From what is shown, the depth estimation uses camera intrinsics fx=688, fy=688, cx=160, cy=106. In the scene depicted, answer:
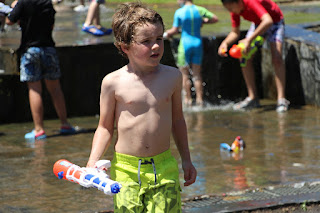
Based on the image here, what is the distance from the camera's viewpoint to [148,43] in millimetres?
3488

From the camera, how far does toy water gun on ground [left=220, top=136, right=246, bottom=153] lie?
6.62 meters

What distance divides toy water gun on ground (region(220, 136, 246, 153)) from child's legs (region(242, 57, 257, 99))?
2.47m

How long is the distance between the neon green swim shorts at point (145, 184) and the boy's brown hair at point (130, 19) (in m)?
0.61

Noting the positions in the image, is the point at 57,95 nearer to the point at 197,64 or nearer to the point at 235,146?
the point at 235,146

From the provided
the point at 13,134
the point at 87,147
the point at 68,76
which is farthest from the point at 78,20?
the point at 87,147

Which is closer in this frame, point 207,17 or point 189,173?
point 189,173

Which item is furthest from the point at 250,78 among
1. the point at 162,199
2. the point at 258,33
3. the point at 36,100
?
the point at 162,199

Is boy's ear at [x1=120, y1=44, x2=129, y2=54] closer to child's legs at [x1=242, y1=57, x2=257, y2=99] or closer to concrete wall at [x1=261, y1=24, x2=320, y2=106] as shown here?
concrete wall at [x1=261, y1=24, x2=320, y2=106]

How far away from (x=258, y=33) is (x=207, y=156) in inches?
94.4

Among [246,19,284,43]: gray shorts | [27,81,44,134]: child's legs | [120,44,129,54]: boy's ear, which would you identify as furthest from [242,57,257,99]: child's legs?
[120,44,129,54]: boy's ear

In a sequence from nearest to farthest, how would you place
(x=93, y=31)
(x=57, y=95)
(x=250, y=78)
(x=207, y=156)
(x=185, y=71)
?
(x=207, y=156) < (x=57, y=95) < (x=250, y=78) < (x=185, y=71) < (x=93, y=31)

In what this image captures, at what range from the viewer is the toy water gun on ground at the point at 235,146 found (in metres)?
6.62

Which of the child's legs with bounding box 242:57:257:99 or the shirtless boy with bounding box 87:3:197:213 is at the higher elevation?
the shirtless boy with bounding box 87:3:197:213

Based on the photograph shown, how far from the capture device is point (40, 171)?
6.03 m
